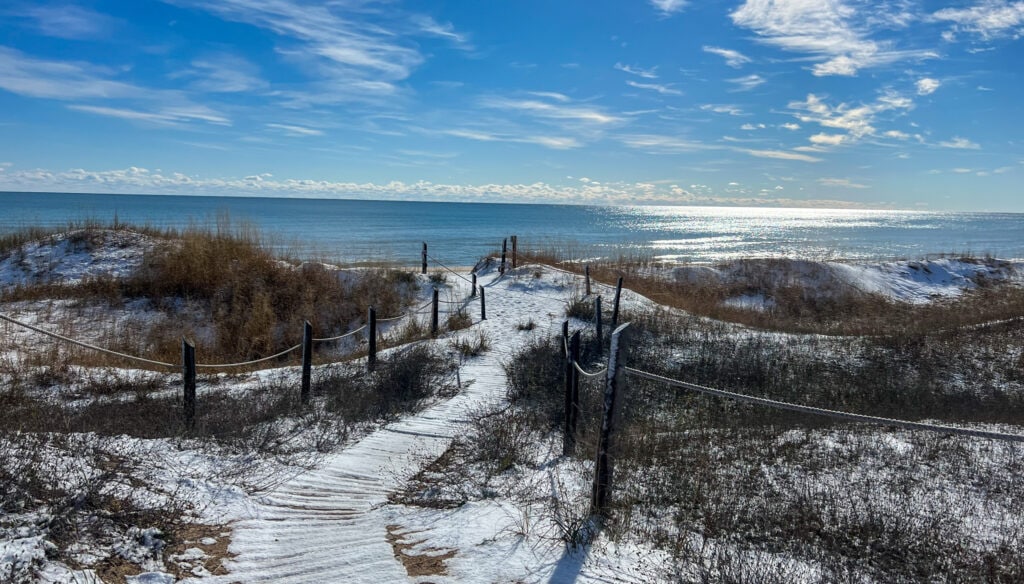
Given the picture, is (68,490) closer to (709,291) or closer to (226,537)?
(226,537)

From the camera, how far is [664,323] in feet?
50.6

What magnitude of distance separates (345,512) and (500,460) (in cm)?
178

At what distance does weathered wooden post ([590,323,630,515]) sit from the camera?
4.91 m

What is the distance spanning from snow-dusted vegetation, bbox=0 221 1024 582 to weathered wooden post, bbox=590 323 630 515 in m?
0.21

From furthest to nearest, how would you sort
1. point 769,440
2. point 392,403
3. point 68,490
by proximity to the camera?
1. point 392,403
2. point 769,440
3. point 68,490

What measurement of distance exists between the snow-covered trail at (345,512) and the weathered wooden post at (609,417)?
1.69m

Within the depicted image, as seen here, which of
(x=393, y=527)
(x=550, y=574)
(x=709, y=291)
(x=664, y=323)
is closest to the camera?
(x=550, y=574)

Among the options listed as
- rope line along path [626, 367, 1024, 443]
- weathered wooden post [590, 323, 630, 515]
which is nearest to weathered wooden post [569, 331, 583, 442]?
rope line along path [626, 367, 1024, 443]

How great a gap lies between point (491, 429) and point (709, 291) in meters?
18.3

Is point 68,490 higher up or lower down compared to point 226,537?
higher up

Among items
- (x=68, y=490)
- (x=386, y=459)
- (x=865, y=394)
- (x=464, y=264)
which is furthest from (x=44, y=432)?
(x=464, y=264)

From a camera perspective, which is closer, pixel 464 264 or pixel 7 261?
pixel 7 261

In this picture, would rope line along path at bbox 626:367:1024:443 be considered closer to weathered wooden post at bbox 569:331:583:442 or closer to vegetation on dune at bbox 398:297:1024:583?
vegetation on dune at bbox 398:297:1024:583

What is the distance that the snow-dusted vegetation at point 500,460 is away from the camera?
14.4 feet
